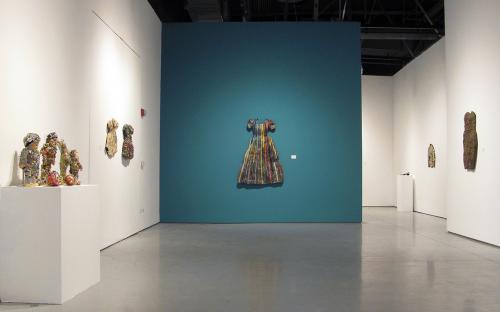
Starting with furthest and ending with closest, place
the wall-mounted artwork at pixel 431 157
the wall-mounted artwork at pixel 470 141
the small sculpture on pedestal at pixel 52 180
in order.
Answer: the wall-mounted artwork at pixel 431 157 → the wall-mounted artwork at pixel 470 141 → the small sculpture on pedestal at pixel 52 180

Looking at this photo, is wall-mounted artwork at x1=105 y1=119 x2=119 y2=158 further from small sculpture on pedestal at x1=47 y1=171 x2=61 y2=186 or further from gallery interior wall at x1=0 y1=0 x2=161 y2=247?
small sculpture on pedestal at x1=47 y1=171 x2=61 y2=186

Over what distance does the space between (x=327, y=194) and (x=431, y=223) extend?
6.50 ft

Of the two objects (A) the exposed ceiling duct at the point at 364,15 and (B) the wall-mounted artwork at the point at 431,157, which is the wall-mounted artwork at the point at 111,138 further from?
(B) the wall-mounted artwork at the point at 431,157

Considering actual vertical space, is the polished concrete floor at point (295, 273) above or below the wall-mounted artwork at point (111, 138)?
below

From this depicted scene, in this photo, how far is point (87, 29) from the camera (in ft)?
17.6

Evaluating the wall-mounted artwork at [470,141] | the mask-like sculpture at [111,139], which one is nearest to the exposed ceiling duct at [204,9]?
the mask-like sculpture at [111,139]

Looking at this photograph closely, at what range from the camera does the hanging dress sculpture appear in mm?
8742

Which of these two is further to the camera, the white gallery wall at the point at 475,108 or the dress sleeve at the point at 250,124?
the dress sleeve at the point at 250,124

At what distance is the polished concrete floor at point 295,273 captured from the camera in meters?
3.38

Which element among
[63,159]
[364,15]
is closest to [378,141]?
[364,15]

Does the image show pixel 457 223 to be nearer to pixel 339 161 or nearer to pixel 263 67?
pixel 339 161

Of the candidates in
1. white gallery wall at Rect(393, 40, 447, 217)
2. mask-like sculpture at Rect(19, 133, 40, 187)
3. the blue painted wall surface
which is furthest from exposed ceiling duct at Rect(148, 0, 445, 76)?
mask-like sculpture at Rect(19, 133, 40, 187)

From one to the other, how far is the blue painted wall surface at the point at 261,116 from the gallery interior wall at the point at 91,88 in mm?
477

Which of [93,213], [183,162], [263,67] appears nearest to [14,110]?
[93,213]
